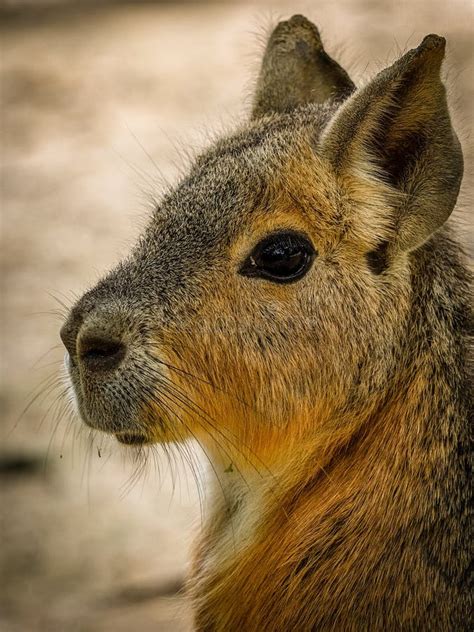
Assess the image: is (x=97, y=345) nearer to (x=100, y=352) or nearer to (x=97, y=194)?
(x=100, y=352)

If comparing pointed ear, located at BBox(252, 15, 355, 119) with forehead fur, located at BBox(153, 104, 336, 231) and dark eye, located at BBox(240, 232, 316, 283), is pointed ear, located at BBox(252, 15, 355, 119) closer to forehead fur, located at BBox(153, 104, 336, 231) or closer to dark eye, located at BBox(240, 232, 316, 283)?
forehead fur, located at BBox(153, 104, 336, 231)

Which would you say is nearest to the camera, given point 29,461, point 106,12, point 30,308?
point 29,461

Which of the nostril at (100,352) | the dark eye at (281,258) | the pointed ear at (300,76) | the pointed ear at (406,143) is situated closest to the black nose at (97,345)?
the nostril at (100,352)

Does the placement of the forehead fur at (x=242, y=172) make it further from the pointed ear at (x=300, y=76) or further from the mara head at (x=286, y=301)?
the pointed ear at (x=300, y=76)

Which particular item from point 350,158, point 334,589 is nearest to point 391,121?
point 350,158

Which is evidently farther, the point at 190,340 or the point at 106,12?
the point at 106,12

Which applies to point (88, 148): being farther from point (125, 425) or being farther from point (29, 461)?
point (125, 425)

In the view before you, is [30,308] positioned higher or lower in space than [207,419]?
higher

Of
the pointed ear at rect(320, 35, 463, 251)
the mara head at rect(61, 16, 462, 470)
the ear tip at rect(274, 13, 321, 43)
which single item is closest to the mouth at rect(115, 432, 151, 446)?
the mara head at rect(61, 16, 462, 470)

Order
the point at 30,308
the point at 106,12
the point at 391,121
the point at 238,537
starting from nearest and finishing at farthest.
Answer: the point at 391,121 < the point at 238,537 < the point at 30,308 < the point at 106,12
